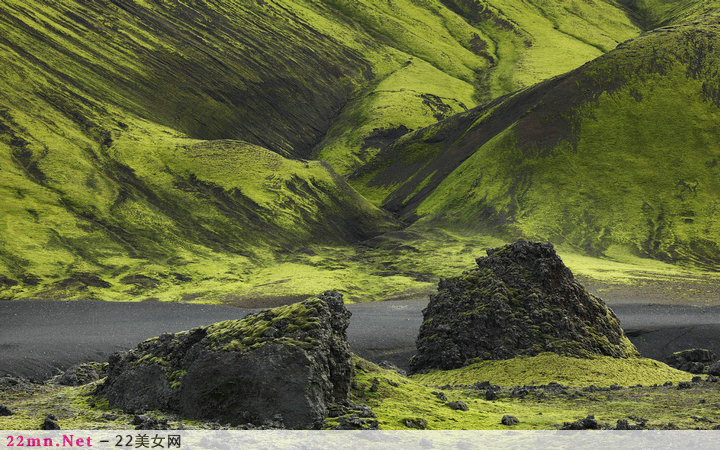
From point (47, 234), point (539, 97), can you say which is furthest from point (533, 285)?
point (539, 97)

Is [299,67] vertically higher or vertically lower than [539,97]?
higher

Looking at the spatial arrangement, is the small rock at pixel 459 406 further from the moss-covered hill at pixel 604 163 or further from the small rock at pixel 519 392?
the moss-covered hill at pixel 604 163

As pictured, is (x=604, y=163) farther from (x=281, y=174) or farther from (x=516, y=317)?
(x=516, y=317)

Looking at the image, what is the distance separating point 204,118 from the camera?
113062mm

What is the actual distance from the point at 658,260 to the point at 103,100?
68608 millimetres

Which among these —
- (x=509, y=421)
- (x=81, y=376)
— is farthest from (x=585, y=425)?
(x=81, y=376)

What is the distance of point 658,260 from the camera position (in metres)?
67.4

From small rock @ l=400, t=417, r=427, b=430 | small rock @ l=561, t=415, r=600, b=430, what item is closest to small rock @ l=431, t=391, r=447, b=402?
small rock @ l=400, t=417, r=427, b=430

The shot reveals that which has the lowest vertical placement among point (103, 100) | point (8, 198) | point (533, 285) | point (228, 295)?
point (533, 285)

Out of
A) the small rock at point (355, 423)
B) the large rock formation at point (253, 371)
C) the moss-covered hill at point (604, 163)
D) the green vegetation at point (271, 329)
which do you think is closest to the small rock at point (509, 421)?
the small rock at point (355, 423)

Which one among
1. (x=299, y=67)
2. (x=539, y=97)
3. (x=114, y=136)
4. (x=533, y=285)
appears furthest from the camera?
(x=299, y=67)

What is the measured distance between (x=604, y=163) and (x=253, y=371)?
76.8 m

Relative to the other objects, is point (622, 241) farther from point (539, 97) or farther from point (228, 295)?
point (228, 295)

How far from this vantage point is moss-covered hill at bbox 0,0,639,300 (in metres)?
59.8
